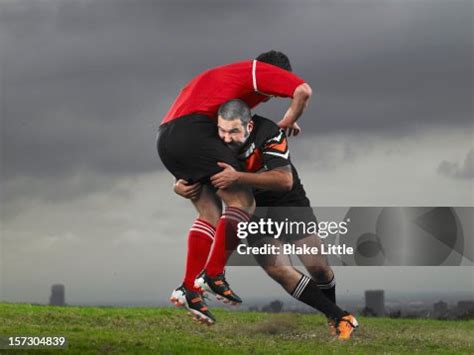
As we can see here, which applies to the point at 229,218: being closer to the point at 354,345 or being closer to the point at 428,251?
the point at 354,345

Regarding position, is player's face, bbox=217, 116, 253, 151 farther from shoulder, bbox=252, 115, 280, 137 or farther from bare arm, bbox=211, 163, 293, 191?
bare arm, bbox=211, 163, 293, 191

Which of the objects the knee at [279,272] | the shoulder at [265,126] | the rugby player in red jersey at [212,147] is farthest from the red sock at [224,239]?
the shoulder at [265,126]

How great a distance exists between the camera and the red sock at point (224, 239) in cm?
1251

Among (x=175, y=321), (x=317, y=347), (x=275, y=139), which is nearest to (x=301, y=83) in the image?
(x=275, y=139)

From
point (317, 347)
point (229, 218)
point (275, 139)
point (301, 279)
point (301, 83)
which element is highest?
point (301, 83)

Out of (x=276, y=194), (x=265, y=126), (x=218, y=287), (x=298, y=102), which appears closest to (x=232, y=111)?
(x=265, y=126)

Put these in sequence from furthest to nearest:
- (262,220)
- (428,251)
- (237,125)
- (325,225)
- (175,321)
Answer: (175,321) < (428,251) < (325,225) < (262,220) < (237,125)

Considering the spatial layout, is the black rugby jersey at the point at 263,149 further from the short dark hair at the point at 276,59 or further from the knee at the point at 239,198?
the short dark hair at the point at 276,59

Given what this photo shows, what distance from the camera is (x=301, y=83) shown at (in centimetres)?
1214

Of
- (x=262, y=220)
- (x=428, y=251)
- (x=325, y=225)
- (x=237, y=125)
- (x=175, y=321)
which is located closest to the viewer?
(x=237, y=125)

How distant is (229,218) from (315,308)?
7.28 feet

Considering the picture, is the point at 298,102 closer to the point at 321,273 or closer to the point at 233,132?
the point at 233,132

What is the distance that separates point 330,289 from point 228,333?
2.10 metres

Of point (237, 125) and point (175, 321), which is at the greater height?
point (237, 125)
